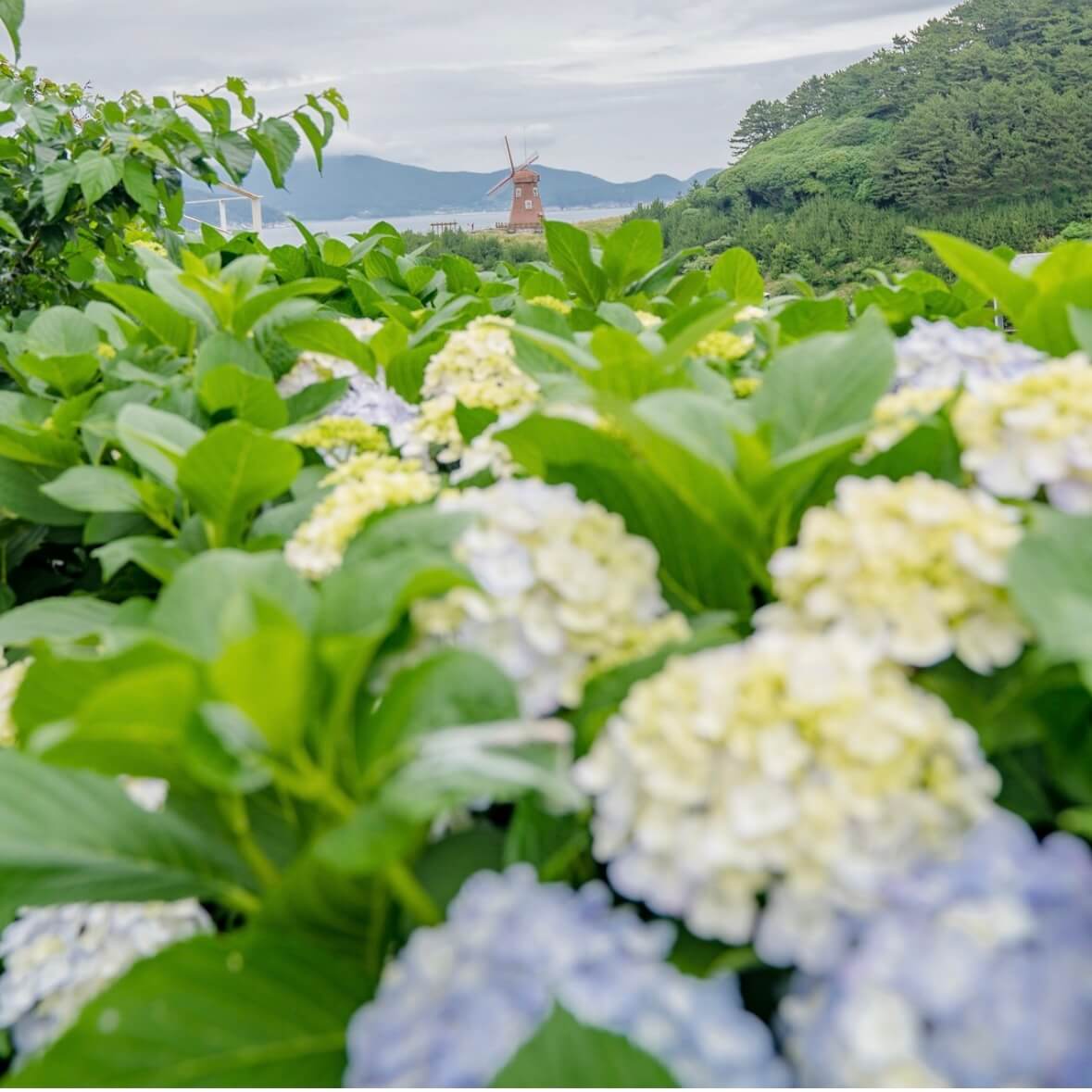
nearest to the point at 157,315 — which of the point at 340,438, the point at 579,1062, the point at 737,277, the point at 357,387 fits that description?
the point at 357,387

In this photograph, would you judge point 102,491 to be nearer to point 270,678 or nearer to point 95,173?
point 270,678

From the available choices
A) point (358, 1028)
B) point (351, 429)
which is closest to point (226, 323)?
point (351, 429)

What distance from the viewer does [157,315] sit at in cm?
177

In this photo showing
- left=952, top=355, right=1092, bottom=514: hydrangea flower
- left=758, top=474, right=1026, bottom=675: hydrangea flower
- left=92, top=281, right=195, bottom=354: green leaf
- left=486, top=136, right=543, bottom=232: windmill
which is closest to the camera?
left=758, top=474, right=1026, bottom=675: hydrangea flower

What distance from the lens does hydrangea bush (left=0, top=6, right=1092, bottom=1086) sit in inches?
19.4

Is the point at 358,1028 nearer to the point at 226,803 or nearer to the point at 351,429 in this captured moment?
the point at 226,803

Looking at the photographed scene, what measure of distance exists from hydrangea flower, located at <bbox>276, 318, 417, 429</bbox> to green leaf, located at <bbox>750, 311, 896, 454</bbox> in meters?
0.55

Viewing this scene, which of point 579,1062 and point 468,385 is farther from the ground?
point 468,385

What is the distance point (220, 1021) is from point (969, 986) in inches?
15.6

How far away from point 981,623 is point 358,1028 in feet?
1.35

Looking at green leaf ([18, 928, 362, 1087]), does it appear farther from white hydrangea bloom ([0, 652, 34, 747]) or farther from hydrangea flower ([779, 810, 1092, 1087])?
white hydrangea bloom ([0, 652, 34, 747])

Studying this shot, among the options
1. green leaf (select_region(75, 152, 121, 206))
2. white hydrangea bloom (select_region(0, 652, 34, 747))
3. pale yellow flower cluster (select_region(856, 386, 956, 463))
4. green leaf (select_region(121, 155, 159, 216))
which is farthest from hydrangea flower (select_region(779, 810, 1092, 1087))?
green leaf (select_region(121, 155, 159, 216))

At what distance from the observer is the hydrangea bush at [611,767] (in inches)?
19.4

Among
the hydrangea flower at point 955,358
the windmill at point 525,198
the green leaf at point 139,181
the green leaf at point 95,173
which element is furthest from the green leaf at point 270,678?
the windmill at point 525,198
